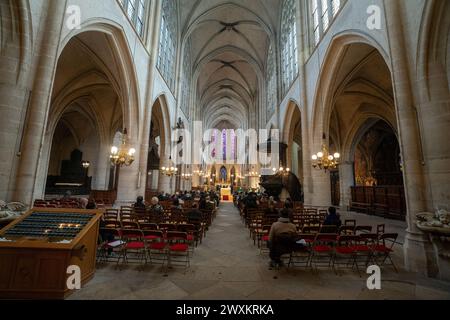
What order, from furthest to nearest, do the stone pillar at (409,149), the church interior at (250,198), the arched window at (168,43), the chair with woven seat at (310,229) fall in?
the arched window at (168,43) → the chair with woven seat at (310,229) → the stone pillar at (409,149) → the church interior at (250,198)

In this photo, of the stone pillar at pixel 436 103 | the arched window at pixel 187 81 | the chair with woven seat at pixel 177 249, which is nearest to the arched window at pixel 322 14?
the stone pillar at pixel 436 103

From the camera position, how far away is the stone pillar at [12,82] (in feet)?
14.6

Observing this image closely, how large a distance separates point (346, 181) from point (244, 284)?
16.1 metres

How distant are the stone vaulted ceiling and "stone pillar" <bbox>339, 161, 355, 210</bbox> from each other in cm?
1350

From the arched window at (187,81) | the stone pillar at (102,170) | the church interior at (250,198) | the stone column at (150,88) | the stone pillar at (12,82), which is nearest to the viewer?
the church interior at (250,198)

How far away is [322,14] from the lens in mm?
10617

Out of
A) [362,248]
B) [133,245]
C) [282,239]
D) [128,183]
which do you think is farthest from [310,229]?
[128,183]

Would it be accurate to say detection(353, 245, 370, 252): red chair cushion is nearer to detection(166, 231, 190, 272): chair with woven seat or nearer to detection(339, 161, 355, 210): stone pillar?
detection(166, 231, 190, 272): chair with woven seat

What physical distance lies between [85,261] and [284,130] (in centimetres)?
1614

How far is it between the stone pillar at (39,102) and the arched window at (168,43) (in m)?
9.57

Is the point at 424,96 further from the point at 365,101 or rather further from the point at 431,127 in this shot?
the point at 365,101

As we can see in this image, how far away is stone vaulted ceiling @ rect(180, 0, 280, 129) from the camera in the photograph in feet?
62.7

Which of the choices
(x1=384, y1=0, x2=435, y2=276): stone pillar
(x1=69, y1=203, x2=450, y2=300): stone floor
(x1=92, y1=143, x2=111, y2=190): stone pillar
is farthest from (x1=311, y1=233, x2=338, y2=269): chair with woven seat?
(x1=92, y1=143, x2=111, y2=190): stone pillar

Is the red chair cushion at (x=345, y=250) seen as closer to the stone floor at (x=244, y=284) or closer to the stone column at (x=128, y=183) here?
the stone floor at (x=244, y=284)
